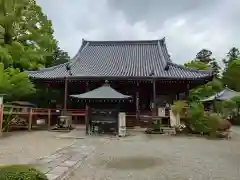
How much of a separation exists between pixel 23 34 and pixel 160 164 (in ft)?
62.2

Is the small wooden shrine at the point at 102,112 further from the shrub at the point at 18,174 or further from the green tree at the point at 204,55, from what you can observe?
the green tree at the point at 204,55

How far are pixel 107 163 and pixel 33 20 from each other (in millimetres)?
18437

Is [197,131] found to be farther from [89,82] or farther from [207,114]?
[89,82]

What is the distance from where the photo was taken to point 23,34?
22312mm

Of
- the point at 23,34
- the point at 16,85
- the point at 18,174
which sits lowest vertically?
the point at 18,174

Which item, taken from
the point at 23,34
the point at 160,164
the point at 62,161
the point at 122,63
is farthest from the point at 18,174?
the point at 23,34

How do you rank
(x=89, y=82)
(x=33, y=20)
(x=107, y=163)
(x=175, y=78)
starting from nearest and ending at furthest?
(x=107, y=163)
(x=175, y=78)
(x=89, y=82)
(x=33, y=20)

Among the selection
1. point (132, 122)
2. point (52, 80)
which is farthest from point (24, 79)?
A: point (132, 122)

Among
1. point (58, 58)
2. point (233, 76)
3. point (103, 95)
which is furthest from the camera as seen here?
point (233, 76)

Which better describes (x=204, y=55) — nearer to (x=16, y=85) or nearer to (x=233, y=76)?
(x=233, y=76)

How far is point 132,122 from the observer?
59.1 ft

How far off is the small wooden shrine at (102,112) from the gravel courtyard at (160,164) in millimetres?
3798

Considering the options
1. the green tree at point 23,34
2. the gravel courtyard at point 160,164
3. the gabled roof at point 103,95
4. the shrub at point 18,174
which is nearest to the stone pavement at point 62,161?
the gravel courtyard at point 160,164

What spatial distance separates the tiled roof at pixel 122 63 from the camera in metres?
18.9
